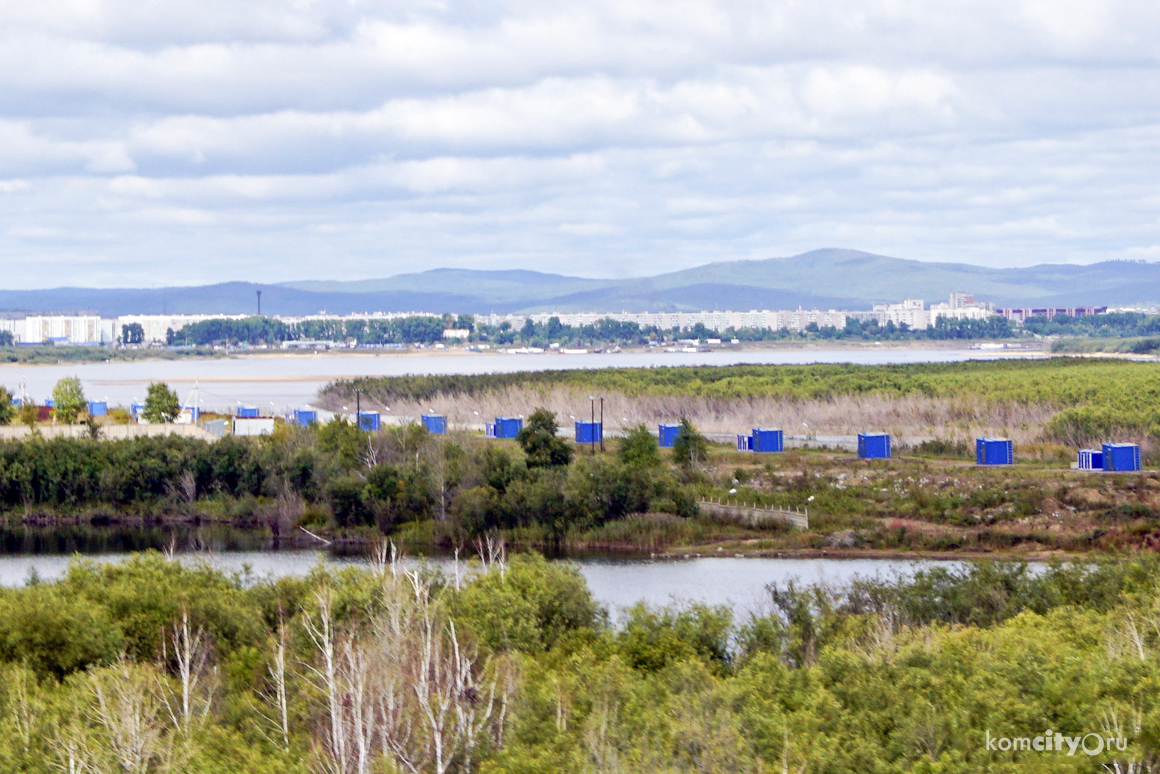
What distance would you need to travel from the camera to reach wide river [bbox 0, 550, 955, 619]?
3247cm

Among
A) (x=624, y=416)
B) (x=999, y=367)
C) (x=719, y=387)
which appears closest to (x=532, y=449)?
(x=624, y=416)

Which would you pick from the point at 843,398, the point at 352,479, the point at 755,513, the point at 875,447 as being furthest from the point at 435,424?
the point at 755,513

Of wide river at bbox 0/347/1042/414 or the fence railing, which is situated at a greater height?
wide river at bbox 0/347/1042/414

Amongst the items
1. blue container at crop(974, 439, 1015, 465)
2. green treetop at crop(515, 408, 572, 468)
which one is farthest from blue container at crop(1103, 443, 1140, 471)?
green treetop at crop(515, 408, 572, 468)

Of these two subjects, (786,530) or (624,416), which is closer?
(786,530)

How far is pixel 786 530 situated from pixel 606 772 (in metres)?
28.8

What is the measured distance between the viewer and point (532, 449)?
158 feet

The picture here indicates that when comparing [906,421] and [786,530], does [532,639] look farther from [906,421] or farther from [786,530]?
[906,421]

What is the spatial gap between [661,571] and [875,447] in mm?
15959

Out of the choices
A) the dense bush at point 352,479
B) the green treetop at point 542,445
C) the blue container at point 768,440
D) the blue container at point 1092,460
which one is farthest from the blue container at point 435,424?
the blue container at point 1092,460

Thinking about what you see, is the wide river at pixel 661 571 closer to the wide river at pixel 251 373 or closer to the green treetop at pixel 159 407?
the green treetop at pixel 159 407

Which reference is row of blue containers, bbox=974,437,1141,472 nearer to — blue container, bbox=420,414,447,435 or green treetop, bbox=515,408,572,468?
green treetop, bbox=515,408,572,468

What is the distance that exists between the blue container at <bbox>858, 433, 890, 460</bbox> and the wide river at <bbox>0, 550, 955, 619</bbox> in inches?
467

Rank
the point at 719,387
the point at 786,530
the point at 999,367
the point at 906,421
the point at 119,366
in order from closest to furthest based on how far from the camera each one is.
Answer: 1. the point at 786,530
2. the point at 906,421
3. the point at 719,387
4. the point at 999,367
5. the point at 119,366
